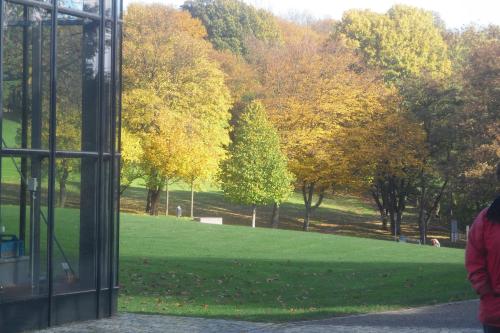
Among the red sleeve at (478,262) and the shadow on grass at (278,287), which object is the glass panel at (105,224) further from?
the red sleeve at (478,262)

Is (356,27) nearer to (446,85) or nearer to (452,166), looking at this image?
(446,85)

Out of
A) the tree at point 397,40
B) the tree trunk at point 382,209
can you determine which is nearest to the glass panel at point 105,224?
the tree trunk at point 382,209

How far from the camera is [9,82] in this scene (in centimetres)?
1220

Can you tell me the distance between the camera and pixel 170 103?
55.0m

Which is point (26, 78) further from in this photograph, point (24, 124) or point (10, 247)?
point (10, 247)

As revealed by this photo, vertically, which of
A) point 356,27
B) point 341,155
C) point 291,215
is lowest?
point 291,215

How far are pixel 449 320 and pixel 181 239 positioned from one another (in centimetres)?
1708

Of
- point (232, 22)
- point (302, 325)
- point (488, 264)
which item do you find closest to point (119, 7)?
point (302, 325)

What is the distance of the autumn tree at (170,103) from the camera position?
172 ft

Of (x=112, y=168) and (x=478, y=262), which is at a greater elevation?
(x=112, y=168)

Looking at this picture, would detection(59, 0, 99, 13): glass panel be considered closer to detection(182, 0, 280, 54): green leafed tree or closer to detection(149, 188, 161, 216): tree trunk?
detection(149, 188, 161, 216): tree trunk

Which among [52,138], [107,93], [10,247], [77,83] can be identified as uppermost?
[77,83]

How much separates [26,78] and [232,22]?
71920 millimetres

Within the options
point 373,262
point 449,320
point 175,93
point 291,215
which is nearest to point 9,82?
point 449,320
